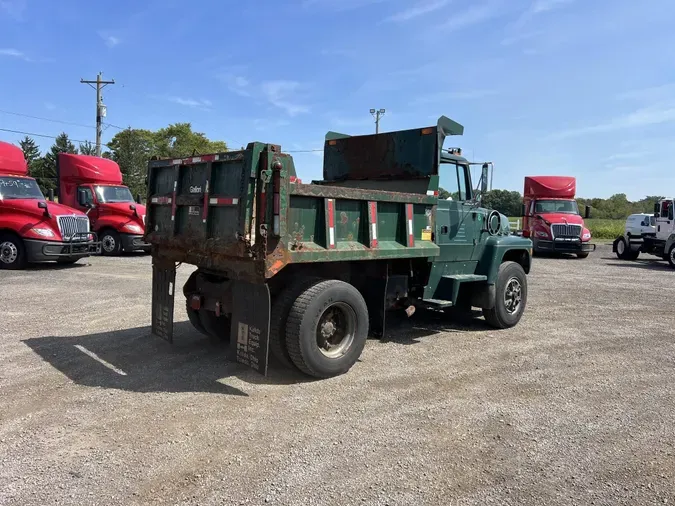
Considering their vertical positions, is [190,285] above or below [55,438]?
above

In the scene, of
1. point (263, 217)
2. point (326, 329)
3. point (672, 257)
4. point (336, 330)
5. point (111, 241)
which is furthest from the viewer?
point (672, 257)

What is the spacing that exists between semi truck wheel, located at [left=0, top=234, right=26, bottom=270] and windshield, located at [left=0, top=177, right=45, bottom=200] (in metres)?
1.06

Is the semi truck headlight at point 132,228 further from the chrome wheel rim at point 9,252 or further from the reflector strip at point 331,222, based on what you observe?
the reflector strip at point 331,222

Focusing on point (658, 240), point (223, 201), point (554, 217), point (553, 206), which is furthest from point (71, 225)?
point (658, 240)

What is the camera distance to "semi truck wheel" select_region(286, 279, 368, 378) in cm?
495

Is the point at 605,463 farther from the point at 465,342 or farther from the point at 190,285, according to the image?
the point at 190,285

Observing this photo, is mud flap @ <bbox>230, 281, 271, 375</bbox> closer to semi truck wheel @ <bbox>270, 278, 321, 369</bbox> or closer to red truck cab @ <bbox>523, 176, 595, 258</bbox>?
semi truck wheel @ <bbox>270, 278, 321, 369</bbox>

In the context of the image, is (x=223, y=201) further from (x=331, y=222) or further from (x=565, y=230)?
(x=565, y=230)

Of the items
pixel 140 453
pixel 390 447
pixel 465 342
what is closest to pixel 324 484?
pixel 390 447

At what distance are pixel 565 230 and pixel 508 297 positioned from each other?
1468 cm

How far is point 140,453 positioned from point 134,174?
4657 centimetres

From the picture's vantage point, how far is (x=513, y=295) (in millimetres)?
7926

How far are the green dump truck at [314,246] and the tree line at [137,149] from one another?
38.1 metres

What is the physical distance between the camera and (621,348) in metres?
6.71
